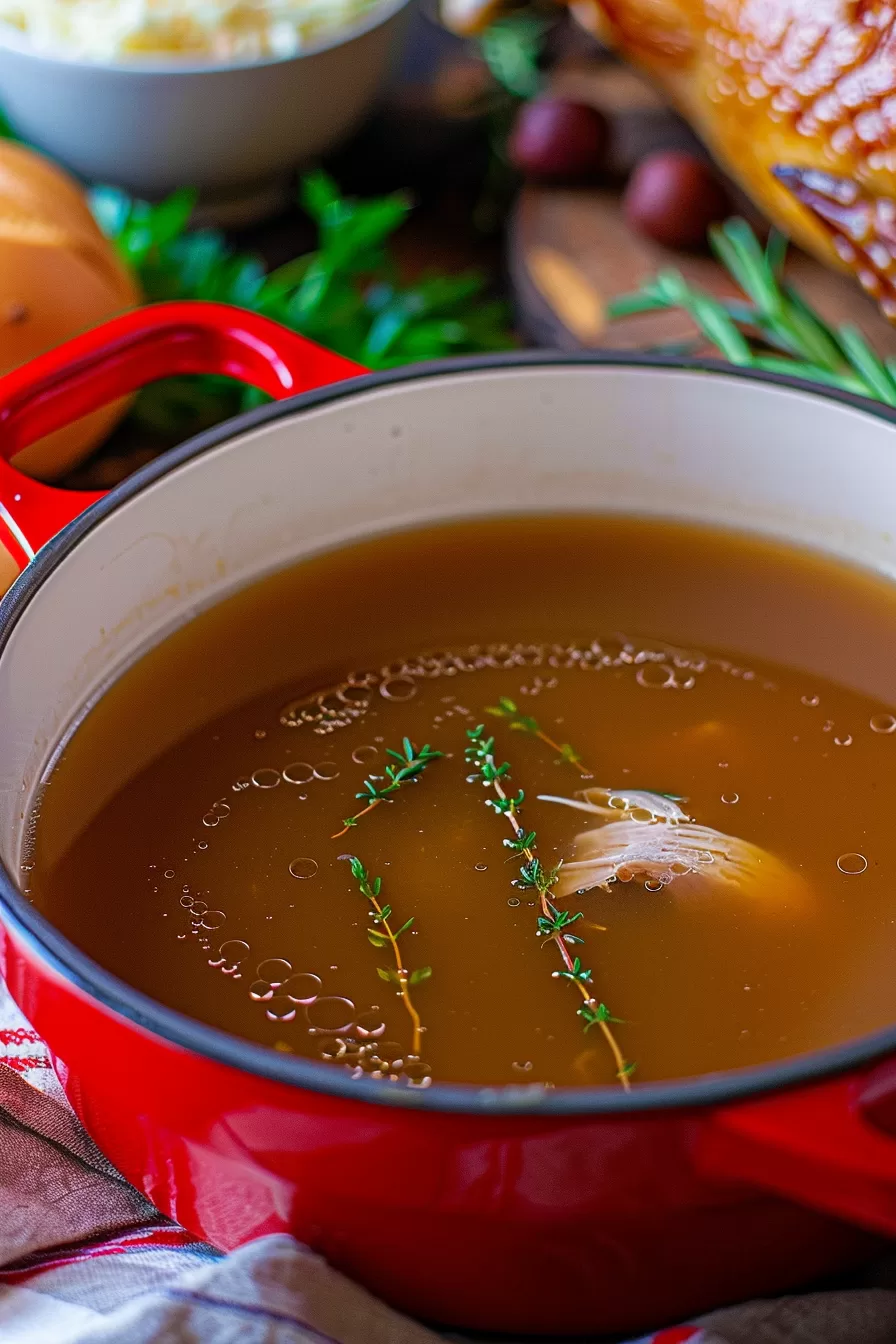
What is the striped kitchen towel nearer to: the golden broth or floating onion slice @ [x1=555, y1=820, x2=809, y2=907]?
the golden broth

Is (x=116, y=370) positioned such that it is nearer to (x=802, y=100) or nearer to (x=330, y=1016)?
(x=330, y=1016)

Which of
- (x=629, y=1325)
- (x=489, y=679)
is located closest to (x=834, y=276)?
(x=489, y=679)

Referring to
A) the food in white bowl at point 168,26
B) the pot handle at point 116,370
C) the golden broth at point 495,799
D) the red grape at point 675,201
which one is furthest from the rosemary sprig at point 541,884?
the food in white bowl at point 168,26

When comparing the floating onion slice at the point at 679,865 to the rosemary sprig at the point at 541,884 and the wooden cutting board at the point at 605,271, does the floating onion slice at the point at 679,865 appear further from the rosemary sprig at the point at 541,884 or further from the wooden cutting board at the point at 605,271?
the wooden cutting board at the point at 605,271

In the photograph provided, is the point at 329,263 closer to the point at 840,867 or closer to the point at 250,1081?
the point at 840,867

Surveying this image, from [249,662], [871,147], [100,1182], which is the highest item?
[871,147]

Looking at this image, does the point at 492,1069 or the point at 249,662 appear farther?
the point at 249,662

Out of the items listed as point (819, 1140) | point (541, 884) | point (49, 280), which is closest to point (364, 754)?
point (541, 884)
